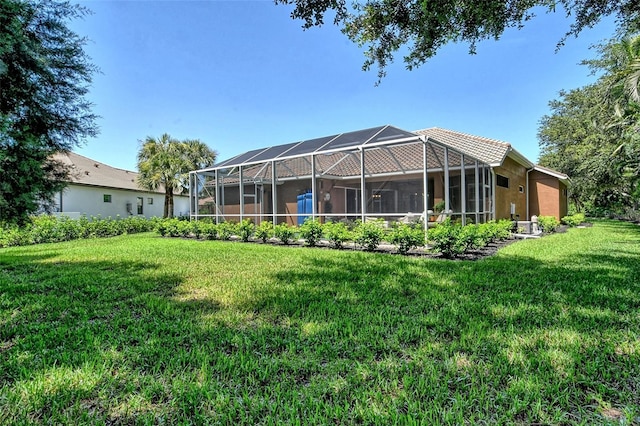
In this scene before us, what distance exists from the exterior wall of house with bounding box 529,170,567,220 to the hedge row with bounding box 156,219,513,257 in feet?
28.4

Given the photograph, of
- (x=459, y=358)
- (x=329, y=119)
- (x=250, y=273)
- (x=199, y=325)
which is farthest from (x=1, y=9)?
(x=329, y=119)

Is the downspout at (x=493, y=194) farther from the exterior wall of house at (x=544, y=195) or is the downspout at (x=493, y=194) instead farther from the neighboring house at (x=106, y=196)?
the neighboring house at (x=106, y=196)

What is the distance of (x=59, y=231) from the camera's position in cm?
1241

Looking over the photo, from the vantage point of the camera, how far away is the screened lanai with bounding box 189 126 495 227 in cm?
1021

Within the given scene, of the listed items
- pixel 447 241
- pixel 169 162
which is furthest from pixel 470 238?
pixel 169 162

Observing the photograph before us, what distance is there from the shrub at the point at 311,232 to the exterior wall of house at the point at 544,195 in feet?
44.1

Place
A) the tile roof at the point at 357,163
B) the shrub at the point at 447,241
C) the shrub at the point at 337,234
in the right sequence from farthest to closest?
the tile roof at the point at 357,163 < the shrub at the point at 337,234 < the shrub at the point at 447,241

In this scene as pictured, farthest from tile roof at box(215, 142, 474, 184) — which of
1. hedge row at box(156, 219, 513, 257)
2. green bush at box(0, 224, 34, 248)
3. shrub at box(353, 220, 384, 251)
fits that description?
green bush at box(0, 224, 34, 248)

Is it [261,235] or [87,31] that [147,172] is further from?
[87,31]

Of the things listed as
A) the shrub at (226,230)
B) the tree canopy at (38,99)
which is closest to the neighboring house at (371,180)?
the shrub at (226,230)

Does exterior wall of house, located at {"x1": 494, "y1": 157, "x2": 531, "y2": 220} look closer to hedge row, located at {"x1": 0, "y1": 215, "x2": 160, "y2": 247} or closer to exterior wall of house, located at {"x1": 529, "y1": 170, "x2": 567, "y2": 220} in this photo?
exterior wall of house, located at {"x1": 529, "y1": 170, "x2": 567, "y2": 220}

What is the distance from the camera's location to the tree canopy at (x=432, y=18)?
483 cm

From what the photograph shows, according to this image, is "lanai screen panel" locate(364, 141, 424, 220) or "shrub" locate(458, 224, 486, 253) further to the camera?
"lanai screen panel" locate(364, 141, 424, 220)

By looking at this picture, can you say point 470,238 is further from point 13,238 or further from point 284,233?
point 13,238
